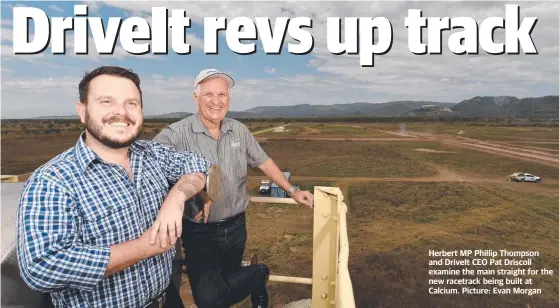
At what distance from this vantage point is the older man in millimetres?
2418

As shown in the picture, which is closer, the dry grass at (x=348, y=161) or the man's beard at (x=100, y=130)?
the man's beard at (x=100, y=130)

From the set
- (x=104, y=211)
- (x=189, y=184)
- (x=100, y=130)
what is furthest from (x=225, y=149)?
(x=104, y=211)

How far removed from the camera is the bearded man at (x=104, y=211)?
4.22ft

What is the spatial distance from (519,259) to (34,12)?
16.9 m

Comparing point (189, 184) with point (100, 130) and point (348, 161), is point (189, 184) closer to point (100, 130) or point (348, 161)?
point (100, 130)

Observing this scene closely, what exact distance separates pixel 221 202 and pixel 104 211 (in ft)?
3.85

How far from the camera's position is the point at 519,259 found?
13.9m

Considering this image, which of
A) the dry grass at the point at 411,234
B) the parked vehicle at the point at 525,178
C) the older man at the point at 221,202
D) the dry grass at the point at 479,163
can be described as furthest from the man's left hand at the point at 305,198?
the dry grass at the point at 479,163

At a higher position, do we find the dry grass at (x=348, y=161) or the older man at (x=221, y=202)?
the older man at (x=221, y=202)

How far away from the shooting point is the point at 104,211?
59.5 inches

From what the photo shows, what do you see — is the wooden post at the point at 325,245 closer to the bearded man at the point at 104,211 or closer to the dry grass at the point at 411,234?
the bearded man at the point at 104,211

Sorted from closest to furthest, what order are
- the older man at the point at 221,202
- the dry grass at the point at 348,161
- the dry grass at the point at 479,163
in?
the older man at the point at 221,202
the dry grass at the point at 479,163
the dry grass at the point at 348,161

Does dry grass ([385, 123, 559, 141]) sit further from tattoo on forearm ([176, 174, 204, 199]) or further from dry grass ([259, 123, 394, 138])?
tattoo on forearm ([176, 174, 204, 199])

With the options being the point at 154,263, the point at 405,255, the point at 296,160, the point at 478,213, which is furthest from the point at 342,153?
the point at 154,263
